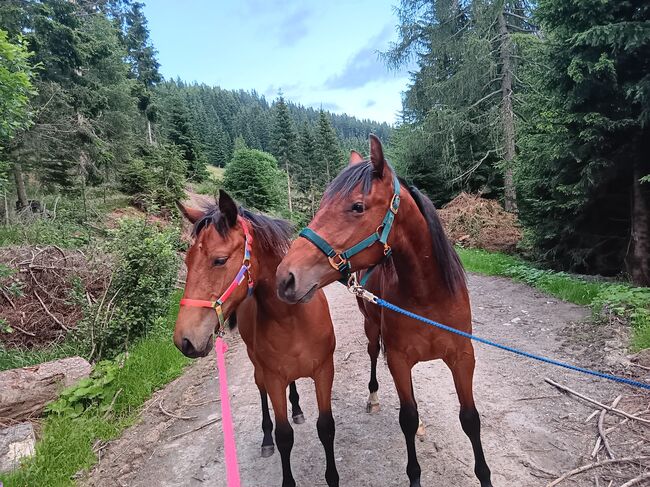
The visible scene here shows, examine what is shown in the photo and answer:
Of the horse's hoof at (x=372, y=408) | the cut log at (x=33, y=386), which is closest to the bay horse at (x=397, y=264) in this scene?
the horse's hoof at (x=372, y=408)

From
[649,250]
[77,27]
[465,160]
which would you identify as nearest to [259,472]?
[649,250]

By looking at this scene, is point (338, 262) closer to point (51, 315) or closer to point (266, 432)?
point (266, 432)

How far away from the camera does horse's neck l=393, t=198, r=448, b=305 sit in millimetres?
2143

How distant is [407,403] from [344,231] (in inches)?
56.7

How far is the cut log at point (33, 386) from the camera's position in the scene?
371 cm

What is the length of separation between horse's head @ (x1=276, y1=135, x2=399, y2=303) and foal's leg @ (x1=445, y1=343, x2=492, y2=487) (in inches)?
39.3

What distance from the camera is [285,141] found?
39.1 metres

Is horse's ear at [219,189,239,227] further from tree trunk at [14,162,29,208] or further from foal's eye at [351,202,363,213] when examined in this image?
tree trunk at [14,162,29,208]

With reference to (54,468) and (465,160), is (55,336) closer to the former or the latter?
(54,468)

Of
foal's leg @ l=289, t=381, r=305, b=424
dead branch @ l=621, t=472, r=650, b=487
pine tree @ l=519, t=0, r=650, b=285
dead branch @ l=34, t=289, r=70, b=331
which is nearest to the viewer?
dead branch @ l=621, t=472, r=650, b=487

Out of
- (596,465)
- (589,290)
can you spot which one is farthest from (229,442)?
(589,290)

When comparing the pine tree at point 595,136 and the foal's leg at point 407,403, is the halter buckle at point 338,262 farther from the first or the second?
the pine tree at point 595,136

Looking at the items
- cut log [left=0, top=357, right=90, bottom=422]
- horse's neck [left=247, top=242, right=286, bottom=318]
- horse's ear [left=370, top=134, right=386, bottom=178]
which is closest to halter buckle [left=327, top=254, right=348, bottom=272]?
horse's ear [left=370, top=134, right=386, bottom=178]

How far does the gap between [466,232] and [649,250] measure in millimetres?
8007
